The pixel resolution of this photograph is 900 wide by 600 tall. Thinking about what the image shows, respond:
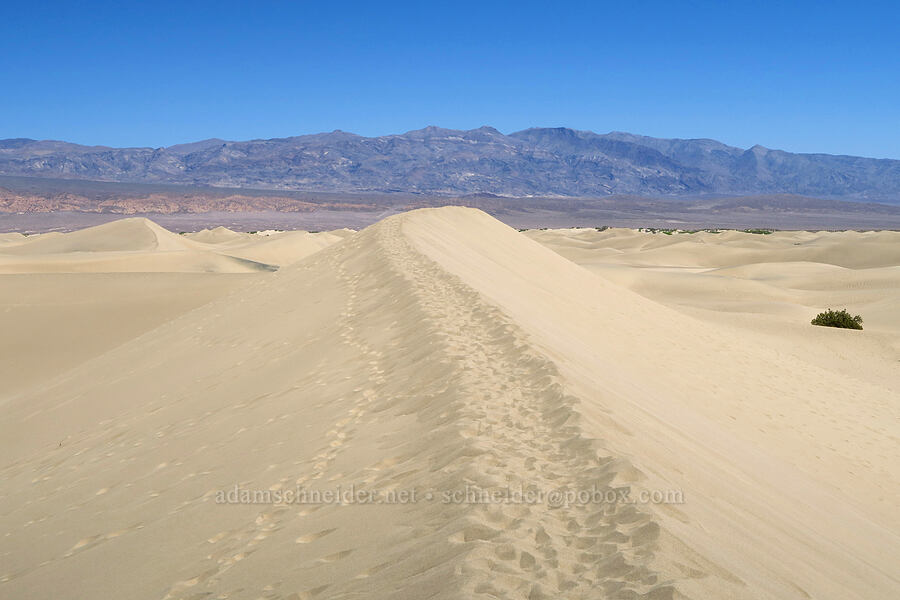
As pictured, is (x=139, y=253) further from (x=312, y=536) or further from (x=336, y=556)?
(x=336, y=556)

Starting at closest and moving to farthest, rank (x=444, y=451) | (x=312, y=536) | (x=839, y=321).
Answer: (x=312, y=536), (x=444, y=451), (x=839, y=321)

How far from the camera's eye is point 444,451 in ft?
14.8

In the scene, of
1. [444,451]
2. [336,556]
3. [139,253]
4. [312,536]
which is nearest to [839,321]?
[444,451]

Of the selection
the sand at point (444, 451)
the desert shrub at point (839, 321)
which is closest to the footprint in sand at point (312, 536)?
the sand at point (444, 451)

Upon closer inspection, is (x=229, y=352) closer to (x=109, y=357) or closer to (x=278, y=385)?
(x=278, y=385)

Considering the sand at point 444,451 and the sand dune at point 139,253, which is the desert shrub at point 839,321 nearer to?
the sand at point 444,451

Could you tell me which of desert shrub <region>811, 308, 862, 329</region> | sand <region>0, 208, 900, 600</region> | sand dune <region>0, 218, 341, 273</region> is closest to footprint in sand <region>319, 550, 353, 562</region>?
sand <region>0, 208, 900, 600</region>

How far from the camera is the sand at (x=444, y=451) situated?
11.4ft

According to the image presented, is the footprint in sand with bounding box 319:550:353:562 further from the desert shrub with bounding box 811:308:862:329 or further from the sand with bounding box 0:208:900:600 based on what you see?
the desert shrub with bounding box 811:308:862:329

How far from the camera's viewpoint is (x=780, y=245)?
4634 cm

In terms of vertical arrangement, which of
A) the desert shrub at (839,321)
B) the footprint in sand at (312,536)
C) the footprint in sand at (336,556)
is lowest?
the desert shrub at (839,321)

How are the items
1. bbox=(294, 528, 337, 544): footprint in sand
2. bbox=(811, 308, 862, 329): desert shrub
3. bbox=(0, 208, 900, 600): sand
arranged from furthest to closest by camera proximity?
bbox=(811, 308, 862, 329): desert shrub, bbox=(294, 528, 337, 544): footprint in sand, bbox=(0, 208, 900, 600): sand

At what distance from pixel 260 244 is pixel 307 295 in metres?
30.3

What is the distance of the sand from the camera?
346cm
